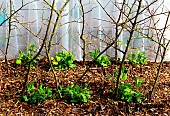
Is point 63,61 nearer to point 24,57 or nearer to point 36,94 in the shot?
point 24,57

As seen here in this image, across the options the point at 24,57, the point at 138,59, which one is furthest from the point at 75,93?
the point at 138,59

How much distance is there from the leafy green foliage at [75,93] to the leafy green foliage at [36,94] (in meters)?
0.13

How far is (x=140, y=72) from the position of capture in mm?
4934

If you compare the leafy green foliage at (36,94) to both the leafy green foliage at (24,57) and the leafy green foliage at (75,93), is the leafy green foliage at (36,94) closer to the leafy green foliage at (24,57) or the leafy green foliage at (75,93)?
the leafy green foliage at (75,93)

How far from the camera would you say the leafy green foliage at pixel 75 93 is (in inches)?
159

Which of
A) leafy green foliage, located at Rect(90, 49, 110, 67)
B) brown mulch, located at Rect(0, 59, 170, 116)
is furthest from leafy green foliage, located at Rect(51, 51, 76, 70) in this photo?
leafy green foliage, located at Rect(90, 49, 110, 67)

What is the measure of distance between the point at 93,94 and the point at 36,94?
1.98 ft

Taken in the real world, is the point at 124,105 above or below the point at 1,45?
below

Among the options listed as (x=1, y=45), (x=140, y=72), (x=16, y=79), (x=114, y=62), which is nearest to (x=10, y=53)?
(x=1, y=45)

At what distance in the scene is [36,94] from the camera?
4020 mm

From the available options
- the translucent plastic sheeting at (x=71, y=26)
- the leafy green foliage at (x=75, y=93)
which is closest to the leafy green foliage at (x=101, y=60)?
the translucent plastic sheeting at (x=71, y=26)

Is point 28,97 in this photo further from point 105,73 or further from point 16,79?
point 105,73

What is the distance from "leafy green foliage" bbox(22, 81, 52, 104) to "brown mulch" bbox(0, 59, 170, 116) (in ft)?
0.16

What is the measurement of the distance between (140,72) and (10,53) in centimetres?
175
